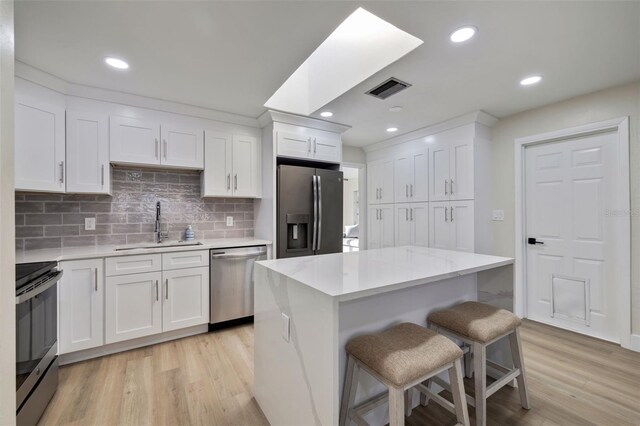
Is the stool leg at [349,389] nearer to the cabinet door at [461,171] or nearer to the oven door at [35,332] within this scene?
the oven door at [35,332]

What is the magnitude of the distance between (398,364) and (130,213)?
3.01 m

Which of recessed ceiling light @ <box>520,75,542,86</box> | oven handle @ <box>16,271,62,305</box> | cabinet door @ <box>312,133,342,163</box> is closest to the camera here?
oven handle @ <box>16,271,62,305</box>

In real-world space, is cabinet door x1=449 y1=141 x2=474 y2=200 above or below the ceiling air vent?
below

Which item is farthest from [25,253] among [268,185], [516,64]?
[516,64]

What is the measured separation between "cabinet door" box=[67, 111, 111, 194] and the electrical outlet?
1.22ft

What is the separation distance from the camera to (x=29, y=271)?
1614 millimetres

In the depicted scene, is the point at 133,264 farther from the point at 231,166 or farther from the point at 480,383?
the point at 480,383

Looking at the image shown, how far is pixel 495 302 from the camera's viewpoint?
1.93 m

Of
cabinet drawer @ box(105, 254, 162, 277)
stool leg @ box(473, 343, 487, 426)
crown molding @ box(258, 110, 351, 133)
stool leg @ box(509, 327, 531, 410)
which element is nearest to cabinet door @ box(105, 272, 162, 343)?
cabinet drawer @ box(105, 254, 162, 277)

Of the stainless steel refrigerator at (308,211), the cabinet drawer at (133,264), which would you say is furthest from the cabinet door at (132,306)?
the stainless steel refrigerator at (308,211)

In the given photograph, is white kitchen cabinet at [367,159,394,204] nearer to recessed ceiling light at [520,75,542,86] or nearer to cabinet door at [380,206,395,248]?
cabinet door at [380,206,395,248]

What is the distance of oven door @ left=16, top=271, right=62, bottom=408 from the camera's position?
146 centimetres

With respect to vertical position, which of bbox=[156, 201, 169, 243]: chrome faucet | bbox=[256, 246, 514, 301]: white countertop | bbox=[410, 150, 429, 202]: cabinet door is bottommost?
bbox=[256, 246, 514, 301]: white countertop

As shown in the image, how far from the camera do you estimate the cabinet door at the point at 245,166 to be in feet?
10.7
